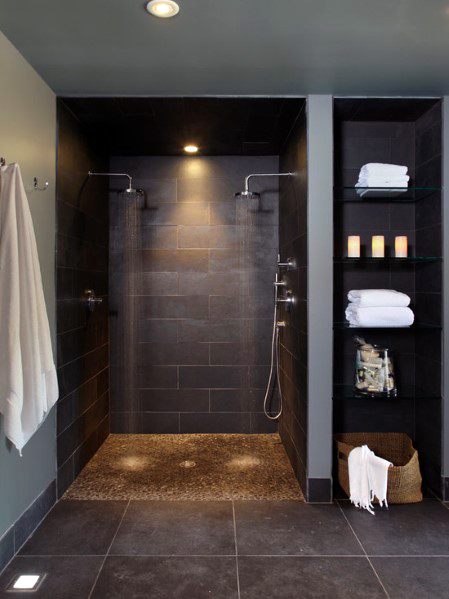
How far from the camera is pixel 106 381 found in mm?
3771

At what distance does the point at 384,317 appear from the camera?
2734 millimetres

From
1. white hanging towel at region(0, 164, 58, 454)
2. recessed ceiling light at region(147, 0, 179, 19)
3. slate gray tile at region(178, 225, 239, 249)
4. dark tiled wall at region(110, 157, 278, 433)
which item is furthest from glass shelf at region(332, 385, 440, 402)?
recessed ceiling light at region(147, 0, 179, 19)

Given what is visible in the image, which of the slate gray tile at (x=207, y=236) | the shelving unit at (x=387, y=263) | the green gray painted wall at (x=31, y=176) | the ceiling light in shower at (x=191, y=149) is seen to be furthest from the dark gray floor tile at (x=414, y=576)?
the ceiling light in shower at (x=191, y=149)

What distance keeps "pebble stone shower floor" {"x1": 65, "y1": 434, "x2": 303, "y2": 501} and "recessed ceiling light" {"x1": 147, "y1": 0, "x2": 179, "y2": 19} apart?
8.02 feet

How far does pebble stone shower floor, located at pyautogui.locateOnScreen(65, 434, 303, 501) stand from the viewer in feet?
9.32

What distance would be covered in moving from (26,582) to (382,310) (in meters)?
2.18

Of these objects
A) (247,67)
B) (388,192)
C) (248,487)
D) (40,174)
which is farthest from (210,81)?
(248,487)

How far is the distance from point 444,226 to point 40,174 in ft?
7.31

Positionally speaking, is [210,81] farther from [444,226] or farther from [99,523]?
[99,523]

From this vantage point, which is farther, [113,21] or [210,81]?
[210,81]

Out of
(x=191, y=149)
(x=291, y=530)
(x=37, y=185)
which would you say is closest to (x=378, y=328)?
(x=291, y=530)

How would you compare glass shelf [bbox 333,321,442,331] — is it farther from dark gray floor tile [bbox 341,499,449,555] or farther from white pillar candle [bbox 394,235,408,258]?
dark gray floor tile [bbox 341,499,449,555]

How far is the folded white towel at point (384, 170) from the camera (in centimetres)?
278

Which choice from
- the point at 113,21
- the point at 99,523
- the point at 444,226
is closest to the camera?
the point at 113,21
